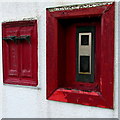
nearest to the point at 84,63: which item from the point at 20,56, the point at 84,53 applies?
the point at 84,53

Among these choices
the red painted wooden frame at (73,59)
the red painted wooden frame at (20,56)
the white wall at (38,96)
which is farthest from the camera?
the red painted wooden frame at (20,56)

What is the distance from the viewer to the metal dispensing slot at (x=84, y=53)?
1.58 metres

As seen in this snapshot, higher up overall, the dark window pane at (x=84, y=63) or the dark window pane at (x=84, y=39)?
the dark window pane at (x=84, y=39)

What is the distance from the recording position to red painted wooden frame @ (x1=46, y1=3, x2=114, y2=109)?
1.40m

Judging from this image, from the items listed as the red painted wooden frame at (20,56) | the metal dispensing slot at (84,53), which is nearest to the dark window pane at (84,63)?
the metal dispensing slot at (84,53)

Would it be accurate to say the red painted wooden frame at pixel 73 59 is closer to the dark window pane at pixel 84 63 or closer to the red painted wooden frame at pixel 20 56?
the dark window pane at pixel 84 63

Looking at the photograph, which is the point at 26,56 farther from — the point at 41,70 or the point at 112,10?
the point at 112,10

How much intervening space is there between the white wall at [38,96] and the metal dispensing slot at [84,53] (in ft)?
0.99

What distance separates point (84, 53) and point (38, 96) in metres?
0.76

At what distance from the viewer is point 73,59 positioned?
1.66m

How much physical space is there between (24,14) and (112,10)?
1033mm

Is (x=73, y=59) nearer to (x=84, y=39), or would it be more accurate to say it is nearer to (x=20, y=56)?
(x=84, y=39)

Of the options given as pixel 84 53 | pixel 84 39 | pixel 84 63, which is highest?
pixel 84 39

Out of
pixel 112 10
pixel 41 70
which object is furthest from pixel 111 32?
pixel 41 70
